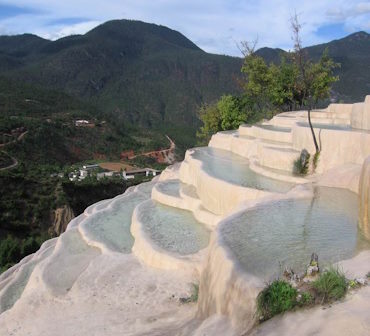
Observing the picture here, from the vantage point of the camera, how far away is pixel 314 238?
7.21 metres

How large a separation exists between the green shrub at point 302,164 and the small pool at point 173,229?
3053 mm

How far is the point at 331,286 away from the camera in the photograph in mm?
5031

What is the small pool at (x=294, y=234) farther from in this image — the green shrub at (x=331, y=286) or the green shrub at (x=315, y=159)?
the green shrub at (x=315, y=159)

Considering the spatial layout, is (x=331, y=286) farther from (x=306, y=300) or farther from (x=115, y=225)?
(x=115, y=225)

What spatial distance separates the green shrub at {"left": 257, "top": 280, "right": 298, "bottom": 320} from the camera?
5047 millimetres

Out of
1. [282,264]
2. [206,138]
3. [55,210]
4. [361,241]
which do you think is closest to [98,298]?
[282,264]

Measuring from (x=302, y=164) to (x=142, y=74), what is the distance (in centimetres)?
15847

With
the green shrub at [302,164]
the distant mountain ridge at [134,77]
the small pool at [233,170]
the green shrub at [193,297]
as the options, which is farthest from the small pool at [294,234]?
the distant mountain ridge at [134,77]

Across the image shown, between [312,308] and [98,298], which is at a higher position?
[312,308]

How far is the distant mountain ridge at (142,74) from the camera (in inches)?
5202

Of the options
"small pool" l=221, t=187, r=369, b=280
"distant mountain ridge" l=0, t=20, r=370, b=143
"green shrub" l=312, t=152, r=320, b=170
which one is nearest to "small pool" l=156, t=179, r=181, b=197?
"green shrub" l=312, t=152, r=320, b=170

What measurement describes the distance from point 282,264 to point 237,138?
448 inches

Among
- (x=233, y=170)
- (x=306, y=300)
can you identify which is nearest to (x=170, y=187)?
(x=233, y=170)

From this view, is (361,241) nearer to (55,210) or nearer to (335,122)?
(335,122)
